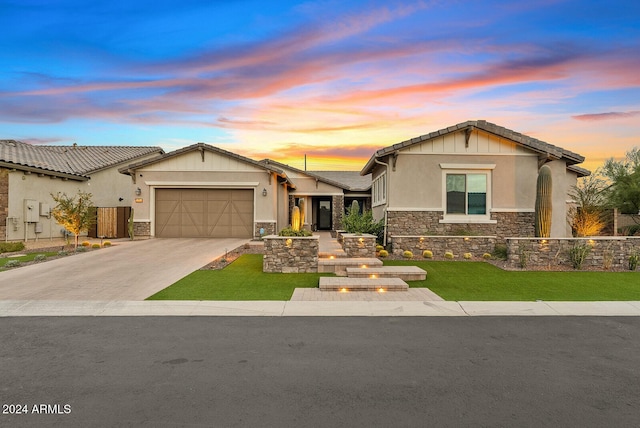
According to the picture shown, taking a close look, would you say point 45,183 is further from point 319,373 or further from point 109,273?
point 319,373

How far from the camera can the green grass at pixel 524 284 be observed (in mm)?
9117

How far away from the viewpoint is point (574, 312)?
768 centimetres

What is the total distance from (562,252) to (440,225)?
185 inches

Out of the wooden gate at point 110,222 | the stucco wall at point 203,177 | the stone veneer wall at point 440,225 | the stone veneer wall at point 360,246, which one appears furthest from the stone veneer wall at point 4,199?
the stone veneer wall at point 440,225

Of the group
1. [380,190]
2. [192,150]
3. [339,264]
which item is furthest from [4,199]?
[380,190]

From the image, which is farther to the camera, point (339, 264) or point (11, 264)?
point (11, 264)

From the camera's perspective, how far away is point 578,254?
515 inches

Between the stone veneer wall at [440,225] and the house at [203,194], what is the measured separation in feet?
22.6

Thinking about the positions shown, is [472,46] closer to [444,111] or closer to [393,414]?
[444,111]

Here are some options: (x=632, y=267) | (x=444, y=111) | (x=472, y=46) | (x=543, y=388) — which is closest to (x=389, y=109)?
(x=444, y=111)

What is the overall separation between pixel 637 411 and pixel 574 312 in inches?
168

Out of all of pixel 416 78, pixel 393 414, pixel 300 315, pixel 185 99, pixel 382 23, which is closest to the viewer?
pixel 393 414

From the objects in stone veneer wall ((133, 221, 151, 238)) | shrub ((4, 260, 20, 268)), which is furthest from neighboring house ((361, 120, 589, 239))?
shrub ((4, 260, 20, 268))

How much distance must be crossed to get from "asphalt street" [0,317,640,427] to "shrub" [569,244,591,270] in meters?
6.68
